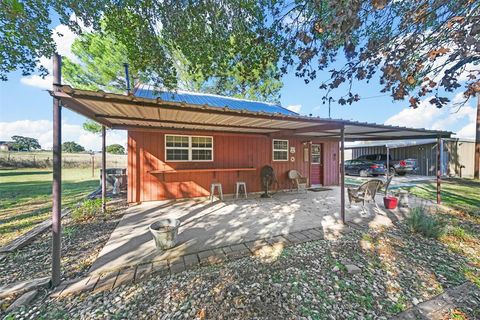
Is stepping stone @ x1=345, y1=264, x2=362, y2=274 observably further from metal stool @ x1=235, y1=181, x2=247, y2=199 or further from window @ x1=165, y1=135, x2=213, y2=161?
window @ x1=165, y1=135, x2=213, y2=161

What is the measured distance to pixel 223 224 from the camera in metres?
4.06

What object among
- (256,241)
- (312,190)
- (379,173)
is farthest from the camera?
(379,173)

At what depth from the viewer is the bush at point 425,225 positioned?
3.47 m

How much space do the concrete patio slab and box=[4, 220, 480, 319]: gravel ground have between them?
487 millimetres

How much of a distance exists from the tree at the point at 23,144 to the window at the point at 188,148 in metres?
38.0

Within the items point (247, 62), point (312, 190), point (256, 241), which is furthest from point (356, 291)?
point (312, 190)

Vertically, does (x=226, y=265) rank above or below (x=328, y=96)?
below

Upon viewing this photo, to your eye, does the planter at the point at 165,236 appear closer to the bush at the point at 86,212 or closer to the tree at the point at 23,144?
the bush at the point at 86,212

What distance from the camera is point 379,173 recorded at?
1190 centimetres

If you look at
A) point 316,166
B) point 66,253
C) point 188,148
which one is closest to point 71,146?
point 188,148

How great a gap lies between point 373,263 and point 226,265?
2.10m

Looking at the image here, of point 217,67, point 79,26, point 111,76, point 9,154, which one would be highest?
point 111,76

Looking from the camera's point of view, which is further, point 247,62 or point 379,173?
point 379,173

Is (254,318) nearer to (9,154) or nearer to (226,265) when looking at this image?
(226,265)
